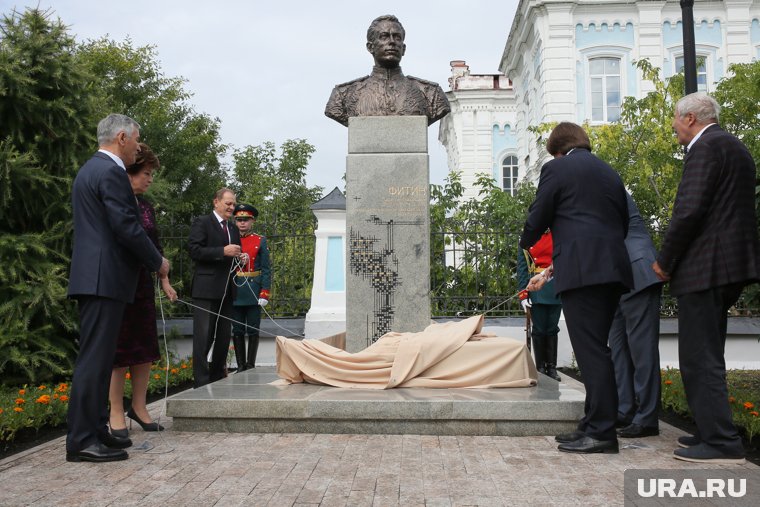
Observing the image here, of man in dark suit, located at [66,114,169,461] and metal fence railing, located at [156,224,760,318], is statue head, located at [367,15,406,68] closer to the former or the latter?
man in dark suit, located at [66,114,169,461]

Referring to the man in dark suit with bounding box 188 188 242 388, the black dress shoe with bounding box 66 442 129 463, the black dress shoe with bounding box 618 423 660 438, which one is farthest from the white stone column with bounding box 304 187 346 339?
the black dress shoe with bounding box 66 442 129 463

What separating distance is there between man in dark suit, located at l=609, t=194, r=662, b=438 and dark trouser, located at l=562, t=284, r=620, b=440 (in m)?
0.75

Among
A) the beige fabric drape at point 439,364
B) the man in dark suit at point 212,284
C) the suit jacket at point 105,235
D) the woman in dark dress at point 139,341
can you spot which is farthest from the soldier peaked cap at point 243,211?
the suit jacket at point 105,235

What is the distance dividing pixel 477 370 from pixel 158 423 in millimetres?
2446

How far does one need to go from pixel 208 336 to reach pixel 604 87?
61.3 ft

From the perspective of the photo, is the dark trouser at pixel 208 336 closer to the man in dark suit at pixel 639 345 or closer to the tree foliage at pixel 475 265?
the man in dark suit at pixel 639 345

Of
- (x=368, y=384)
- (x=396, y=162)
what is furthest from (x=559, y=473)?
(x=396, y=162)

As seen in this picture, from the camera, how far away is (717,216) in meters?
3.97

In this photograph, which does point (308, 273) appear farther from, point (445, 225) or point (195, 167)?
point (195, 167)

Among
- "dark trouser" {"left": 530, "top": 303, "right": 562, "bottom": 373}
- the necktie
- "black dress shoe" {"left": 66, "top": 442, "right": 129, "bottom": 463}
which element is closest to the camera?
"black dress shoe" {"left": 66, "top": 442, "right": 129, "bottom": 463}

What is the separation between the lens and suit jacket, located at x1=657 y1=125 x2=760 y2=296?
3908 millimetres

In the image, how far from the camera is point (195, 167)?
2822cm

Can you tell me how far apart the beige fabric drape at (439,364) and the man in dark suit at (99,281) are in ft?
5.94

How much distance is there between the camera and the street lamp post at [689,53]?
23.5 ft
